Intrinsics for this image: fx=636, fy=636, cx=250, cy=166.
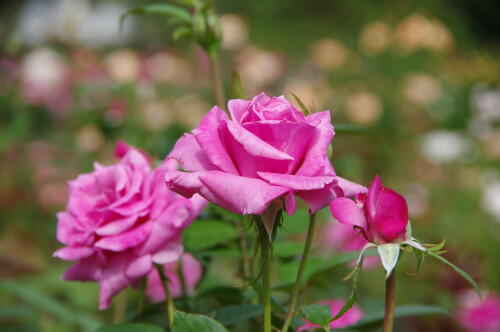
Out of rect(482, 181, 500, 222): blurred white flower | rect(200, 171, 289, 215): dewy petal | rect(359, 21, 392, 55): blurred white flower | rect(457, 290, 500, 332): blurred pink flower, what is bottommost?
rect(482, 181, 500, 222): blurred white flower

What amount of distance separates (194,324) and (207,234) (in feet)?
0.45

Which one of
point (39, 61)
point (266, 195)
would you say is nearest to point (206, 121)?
point (266, 195)

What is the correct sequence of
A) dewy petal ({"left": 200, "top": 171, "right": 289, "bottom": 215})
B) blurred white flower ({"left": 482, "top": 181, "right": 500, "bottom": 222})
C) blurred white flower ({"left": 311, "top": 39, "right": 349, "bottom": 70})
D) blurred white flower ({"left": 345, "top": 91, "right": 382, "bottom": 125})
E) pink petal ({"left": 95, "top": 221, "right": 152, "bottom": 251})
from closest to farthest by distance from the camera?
1. dewy petal ({"left": 200, "top": 171, "right": 289, "bottom": 215})
2. pink petal ({"left": 95, "top": 221, "right": 152, "bottom": 251})
3. blurred white flower ({"left": 482, "top": 181, "right": 500, "bottom": 222})
4. blurred white flower ({"left": 345, "top": 91, "right": 382, "bottom": 125})
5. blurred white flower ({"left": 311, "top": 39, "right": 349, "bottom": 70})

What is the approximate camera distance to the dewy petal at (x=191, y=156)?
0.30m

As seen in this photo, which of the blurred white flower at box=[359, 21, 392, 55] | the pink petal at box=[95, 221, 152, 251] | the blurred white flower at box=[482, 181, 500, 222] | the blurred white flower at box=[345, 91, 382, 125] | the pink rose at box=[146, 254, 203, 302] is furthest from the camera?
the blurred white flower at box=[359, 21, 392, 55]

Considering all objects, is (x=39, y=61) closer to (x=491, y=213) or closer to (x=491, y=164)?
(x=491, y=213)

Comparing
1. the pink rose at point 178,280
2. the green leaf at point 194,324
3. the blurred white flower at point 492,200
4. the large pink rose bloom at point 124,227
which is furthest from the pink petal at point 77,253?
the blurred white flower at point 492,200

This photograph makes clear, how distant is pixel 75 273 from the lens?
39 cm

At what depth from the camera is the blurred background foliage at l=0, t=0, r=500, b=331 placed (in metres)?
0.96

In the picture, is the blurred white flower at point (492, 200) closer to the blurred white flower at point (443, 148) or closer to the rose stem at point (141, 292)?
the blurred white flower at point (443, 148)

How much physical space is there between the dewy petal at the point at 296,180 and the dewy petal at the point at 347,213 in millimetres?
16

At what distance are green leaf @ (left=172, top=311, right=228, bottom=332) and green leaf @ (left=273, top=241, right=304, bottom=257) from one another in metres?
0.16

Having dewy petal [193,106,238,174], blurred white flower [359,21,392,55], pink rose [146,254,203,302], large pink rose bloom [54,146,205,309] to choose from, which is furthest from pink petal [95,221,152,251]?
blurred white flower [359,21,392,55]

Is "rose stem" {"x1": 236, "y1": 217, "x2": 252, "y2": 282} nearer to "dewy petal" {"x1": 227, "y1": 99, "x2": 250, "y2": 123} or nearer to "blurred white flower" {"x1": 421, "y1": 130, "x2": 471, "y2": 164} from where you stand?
"dewy petal" {"x1": 227, "y1": 99, "x2": 250, "y2": 123}
